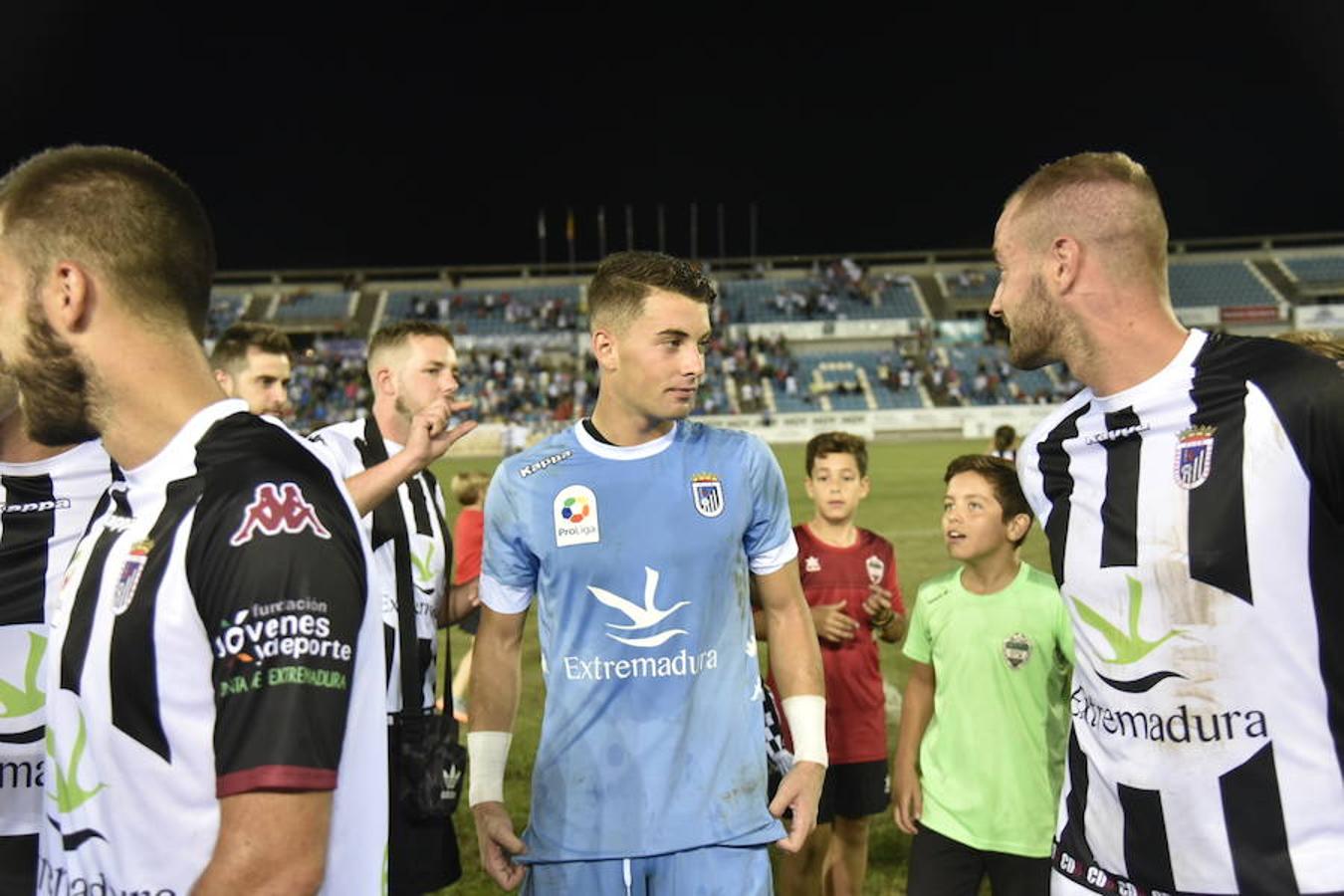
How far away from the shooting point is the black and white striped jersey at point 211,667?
141 cm

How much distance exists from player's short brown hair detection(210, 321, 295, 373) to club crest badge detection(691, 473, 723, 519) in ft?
8.89

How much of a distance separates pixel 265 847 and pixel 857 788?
3.57 meters

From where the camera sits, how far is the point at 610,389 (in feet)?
9.98

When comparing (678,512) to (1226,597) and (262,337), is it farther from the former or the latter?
(262,337)

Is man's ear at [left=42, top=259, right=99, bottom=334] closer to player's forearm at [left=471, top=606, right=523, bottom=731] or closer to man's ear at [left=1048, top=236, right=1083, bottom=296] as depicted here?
player's forearm at [left=471, top=606, right=523, bottom=731]

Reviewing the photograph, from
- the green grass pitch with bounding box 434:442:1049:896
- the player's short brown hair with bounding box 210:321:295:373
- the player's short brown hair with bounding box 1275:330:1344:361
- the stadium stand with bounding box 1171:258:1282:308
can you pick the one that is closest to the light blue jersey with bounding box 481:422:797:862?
the player's short brown hair with bounding box 1275:330:1344:361

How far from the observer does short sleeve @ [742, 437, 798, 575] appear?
3002 millimetres

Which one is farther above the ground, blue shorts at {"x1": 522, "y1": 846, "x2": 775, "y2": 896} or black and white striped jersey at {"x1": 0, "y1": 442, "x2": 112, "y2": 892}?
black and white striped jersey at {"x1": 0, "y1": 442, "x2": 112, "y2": 892}

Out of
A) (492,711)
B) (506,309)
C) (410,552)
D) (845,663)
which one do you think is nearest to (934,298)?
(506,309)

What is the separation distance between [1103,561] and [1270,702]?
466 mm

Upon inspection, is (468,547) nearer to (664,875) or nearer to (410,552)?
(410,552)

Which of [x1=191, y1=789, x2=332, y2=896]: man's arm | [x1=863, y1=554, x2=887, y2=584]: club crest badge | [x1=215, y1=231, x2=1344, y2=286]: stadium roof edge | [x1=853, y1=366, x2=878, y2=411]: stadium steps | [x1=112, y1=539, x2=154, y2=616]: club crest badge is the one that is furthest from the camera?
[x1=215, y1=231, x2=1344, y2=286]: stadium roof edge

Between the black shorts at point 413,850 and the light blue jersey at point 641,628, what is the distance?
34.1 inches

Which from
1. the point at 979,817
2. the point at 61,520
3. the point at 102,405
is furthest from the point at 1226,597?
the point at 61,520
